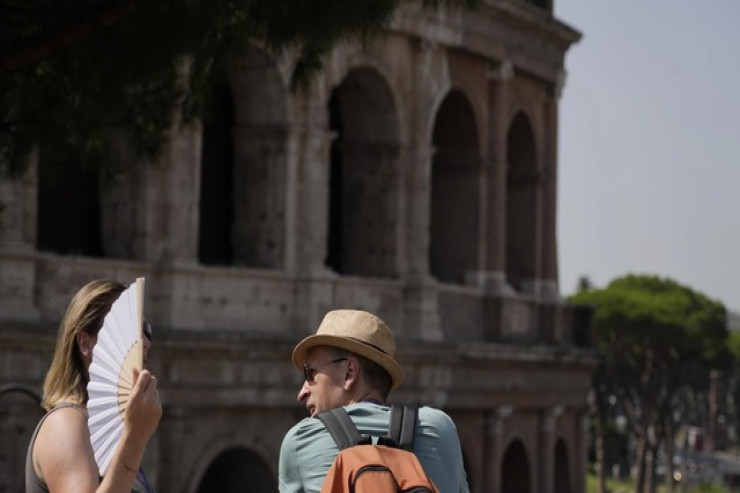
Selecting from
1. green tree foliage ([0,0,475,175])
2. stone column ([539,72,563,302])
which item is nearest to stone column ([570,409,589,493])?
stone column ([539,72,563,302])

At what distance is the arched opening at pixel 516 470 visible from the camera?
104 ft

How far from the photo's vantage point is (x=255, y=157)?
82.2ft

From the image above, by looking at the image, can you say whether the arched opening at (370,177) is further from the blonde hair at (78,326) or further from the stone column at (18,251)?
the blonde hair at (78,326)

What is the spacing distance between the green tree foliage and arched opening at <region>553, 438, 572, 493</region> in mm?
21731

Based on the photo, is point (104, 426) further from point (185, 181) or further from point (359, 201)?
point (359, 201)

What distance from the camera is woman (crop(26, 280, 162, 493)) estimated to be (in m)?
4.89

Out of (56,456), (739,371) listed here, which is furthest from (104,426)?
(739,371)

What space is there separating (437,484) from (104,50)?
21.1 feet

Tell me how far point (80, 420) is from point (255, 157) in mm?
19938

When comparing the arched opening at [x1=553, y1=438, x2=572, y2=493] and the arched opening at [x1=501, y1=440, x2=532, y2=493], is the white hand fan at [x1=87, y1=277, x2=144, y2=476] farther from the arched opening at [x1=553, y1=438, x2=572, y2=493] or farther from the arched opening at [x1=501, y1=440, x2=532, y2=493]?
the arched opening at [x1=553, y1=438, x2=572, y2=493]

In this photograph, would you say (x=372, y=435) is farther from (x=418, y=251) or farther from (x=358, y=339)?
(x=418, y=251)

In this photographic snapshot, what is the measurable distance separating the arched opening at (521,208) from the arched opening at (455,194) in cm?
237

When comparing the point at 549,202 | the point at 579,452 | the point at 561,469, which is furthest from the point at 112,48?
the point at 579,452

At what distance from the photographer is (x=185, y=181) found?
23.5 m
